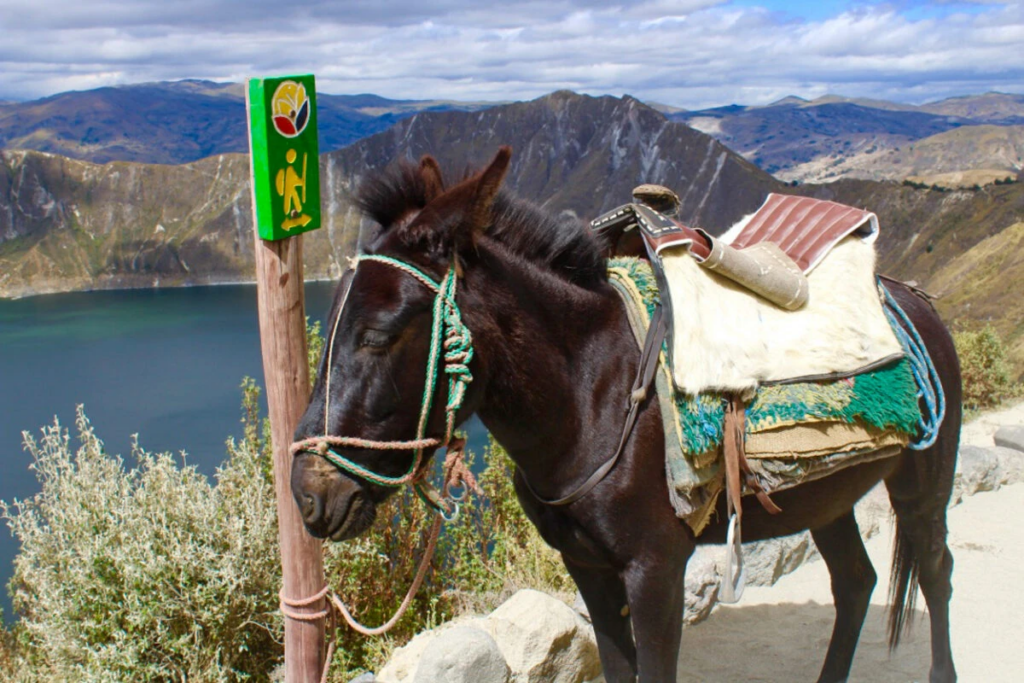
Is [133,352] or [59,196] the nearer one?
[133,352]

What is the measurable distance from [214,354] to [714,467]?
1807 inches

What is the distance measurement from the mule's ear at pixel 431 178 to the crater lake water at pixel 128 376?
451 inches

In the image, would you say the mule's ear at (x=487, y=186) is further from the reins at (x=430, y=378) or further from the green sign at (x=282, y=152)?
the green sign at (x=282, y=152)

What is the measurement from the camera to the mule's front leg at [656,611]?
2301mm

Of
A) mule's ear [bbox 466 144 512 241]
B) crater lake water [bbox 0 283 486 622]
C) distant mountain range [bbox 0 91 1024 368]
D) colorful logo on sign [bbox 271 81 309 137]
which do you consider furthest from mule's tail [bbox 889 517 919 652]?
distant mountain range [bbox 0 91 1024 368]

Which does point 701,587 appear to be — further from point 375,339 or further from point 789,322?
point 375,339

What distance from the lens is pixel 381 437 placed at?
1924mm

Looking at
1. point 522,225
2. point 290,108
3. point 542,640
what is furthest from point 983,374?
point 290,108

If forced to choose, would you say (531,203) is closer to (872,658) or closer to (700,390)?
(700,390)

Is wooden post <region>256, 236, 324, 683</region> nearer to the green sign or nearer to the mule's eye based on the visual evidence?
the green sign

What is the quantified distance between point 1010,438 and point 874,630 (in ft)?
15.9

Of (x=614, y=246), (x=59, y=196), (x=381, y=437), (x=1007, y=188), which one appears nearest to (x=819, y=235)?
(x=614, y=246)

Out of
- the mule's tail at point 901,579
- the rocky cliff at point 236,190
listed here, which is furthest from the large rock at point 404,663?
the rocky cliff at point 236,190

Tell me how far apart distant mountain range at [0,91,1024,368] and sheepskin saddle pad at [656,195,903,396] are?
192 ft
